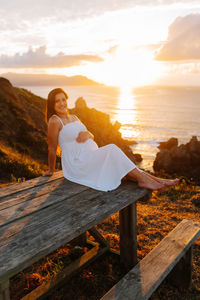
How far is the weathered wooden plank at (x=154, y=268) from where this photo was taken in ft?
8.82

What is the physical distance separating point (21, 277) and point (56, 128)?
8.33 ft

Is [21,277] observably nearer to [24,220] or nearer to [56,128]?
[24,220]

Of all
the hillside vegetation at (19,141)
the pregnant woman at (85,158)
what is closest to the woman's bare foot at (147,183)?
the pregnant woman at (85,158)

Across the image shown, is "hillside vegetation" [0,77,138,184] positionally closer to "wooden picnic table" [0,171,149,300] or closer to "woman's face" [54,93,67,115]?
"woman's face" [54,93,67,115]

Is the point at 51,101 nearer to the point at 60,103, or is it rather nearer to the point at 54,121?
the point at 60,103

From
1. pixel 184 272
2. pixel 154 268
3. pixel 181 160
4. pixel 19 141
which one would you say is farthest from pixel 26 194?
pixel 181 160

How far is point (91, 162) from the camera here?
4184 millimetres

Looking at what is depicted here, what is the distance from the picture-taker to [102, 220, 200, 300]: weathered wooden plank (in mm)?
2690

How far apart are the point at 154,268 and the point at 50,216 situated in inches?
57.6

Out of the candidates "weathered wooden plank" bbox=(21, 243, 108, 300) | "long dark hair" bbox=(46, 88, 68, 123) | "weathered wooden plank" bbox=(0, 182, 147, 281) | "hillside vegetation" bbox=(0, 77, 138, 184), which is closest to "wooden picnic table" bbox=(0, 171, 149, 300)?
"weathered wooden plank" bbox=(0, 182, 147, 281)

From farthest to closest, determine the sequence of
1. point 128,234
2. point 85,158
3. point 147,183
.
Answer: point 85,158 → point 128,234 → point 147,183

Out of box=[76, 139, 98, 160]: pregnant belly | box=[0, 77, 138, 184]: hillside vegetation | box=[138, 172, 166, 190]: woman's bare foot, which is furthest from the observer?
box=[0, 77, 138, 184]: hillside vegetation

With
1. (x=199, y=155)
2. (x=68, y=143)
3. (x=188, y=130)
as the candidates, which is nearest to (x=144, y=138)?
(x=188, y=130)

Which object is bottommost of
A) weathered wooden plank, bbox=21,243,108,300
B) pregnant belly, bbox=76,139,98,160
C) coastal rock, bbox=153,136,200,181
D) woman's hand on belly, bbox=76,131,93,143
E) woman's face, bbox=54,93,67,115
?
coastal rock, bbox=153,136,200,181
